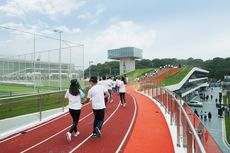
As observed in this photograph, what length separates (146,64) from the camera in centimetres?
12631

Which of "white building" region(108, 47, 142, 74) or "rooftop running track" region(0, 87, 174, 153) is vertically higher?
→ "white building" region(108, 47, 142, 74)

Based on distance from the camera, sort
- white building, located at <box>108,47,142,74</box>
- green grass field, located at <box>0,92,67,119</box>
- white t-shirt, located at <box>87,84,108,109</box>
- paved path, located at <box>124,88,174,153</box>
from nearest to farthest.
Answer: paved path, located at <box>124,88,174,153</box>
white t-shirt, located at <box>87,84,108,109</box>
green grass field, located at <box>0,92,67,119</box>
white building, located at <box>108,47,142,74</box>

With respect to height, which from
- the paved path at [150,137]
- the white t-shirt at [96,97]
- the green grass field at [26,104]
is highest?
the white t-shirt at [96,97]

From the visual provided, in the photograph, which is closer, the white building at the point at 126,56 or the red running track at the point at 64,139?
the red running track at the point at 64,139

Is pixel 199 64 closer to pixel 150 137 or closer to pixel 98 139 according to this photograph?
pixel 150 137

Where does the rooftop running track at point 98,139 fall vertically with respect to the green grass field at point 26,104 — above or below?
below

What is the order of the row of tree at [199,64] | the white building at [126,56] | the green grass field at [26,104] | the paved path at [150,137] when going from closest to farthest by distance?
the paved path at [150,137] → the green grass field at [26,104] → the white building at [126,56] → the row of tree at [199,64]

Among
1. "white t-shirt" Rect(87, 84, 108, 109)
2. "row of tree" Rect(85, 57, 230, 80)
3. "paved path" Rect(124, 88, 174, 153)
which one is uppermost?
"row of tree" Rect(85, 57, 230, 80)

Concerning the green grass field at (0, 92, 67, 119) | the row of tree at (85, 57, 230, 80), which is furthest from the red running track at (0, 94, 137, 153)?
the row of tree at (85, 57, 230, 80)

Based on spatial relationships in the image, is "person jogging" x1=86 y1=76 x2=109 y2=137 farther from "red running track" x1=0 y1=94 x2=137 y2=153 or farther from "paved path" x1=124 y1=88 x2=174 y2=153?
"paved path" x1=124 y1=88 x2=174 y2=153

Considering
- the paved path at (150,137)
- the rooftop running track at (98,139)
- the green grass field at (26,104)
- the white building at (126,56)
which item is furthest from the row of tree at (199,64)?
the rooftop running track at (98,139)

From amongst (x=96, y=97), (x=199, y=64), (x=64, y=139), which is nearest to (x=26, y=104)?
(x=64, y=139)

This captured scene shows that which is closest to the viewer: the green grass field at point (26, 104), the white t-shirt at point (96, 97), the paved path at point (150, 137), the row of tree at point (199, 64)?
the paved path at point (150, 137)

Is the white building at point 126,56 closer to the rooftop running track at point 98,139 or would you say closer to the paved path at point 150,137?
the paved path at point 150,137
